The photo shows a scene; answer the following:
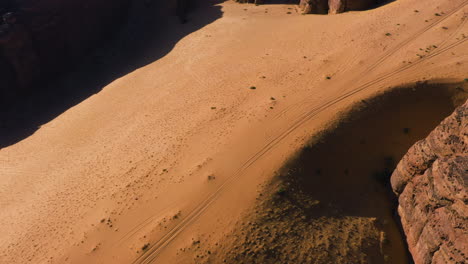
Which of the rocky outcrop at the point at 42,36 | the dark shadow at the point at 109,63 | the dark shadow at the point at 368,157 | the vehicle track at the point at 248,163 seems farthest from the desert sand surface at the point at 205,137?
the rocky outcrop at the point at 42,36

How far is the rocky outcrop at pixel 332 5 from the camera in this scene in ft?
97.4

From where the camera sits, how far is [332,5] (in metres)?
31.3

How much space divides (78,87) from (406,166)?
31151 millimetres

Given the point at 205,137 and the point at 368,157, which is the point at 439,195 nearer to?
the point at 368,157

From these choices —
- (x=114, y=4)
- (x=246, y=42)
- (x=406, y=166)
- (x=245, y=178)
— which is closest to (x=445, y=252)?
(x=406, y=166)

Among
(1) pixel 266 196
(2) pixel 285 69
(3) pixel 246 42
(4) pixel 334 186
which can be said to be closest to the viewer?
(1) pixel 266 196

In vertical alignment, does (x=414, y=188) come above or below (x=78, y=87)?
above

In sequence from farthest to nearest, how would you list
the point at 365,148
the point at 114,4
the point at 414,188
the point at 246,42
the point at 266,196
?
1. the point at 114,4
2. the point at 246,42
3. the point at 365,148
4. the point at 266,196
5. the point at 414,188

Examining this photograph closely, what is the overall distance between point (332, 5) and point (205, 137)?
21863mm

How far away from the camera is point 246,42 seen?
30.7 m

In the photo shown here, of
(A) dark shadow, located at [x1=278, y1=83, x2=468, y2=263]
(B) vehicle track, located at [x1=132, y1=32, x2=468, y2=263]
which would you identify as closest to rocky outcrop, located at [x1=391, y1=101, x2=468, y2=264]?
(A) dark shadow, located at [x1=278, y1=83, x2=468, y2=263]

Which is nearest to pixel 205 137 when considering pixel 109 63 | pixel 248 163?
pixel 248 163

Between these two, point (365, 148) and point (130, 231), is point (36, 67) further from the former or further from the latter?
point (365, 148)

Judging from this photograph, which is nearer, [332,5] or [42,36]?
[42,36]
